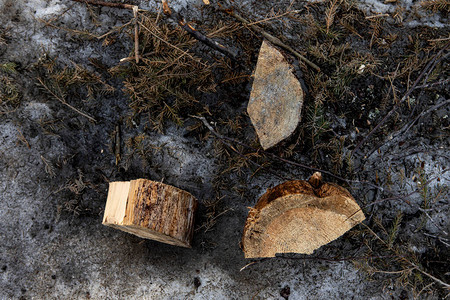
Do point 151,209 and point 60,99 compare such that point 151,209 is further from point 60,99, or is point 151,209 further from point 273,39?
point 273,39

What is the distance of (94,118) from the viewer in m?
2.97

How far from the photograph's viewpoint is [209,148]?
298 centimetres

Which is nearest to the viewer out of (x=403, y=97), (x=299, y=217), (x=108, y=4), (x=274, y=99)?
(x=299, y=217)

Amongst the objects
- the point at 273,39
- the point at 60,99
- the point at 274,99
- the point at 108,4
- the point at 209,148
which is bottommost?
the point at 209,148

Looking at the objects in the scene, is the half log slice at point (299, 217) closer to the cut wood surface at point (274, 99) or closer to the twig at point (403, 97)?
the cut wood surface at point (274, 99)

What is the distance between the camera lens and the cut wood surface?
2500 mm

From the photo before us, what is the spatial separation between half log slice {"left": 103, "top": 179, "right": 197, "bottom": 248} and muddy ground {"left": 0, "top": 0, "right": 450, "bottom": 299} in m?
0.40

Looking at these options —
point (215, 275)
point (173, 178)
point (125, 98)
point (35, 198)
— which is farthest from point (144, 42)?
point (215, 275)

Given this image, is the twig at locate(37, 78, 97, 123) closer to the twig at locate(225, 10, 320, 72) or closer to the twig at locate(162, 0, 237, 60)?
the twig at locate(162, 0, 237, 60)

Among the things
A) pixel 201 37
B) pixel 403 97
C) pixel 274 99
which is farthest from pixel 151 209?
pixel 403 97

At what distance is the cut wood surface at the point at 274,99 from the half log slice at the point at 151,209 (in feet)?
2.88

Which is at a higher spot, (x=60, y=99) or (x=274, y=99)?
(x=274, y=99)

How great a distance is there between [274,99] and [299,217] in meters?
0.96

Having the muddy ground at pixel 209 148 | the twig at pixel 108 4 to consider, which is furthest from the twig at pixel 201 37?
the twig at pixel 108 4
